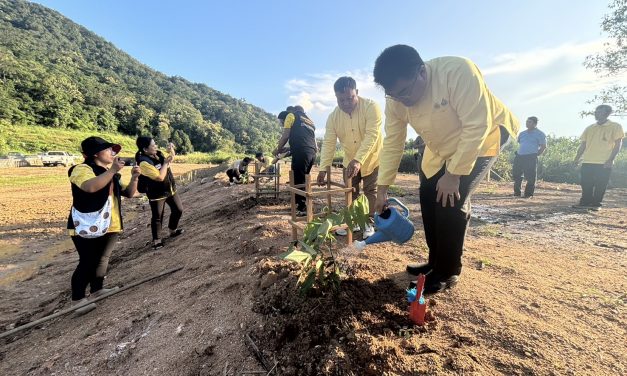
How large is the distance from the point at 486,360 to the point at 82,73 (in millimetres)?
101357

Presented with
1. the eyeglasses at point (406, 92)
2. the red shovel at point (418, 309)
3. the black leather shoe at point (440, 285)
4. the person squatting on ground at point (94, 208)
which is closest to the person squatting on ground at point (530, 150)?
the black leather shoe at point (440, 285)

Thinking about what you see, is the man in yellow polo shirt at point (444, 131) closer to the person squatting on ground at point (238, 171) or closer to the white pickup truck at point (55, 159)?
the person squatting on ground at point (238, 171)

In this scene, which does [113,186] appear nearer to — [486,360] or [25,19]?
[486,360]

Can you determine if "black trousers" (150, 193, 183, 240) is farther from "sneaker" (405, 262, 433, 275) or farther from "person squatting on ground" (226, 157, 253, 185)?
"person squatting on ground" (226, 157, 253, 185)

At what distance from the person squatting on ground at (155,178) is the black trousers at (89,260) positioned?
1.27m

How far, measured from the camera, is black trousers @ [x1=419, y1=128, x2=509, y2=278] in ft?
6.55

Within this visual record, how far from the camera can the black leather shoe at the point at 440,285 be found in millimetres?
2141

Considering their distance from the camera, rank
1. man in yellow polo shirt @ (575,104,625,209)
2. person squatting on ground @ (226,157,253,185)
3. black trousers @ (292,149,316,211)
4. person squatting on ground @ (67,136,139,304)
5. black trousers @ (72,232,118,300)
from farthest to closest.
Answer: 1. person squatting on ground @ (226,157,253,185)
2. man in yellow polo shirt @ (575,104,625,209)
3. black trousers @ (292,149,316,211)
4. black trousers @ (72,232,118,300)
5. person squatting on ground @ (67,136,139,304)

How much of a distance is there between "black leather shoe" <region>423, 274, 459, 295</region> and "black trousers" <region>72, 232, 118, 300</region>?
10.2ft

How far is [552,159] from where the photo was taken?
477 inches

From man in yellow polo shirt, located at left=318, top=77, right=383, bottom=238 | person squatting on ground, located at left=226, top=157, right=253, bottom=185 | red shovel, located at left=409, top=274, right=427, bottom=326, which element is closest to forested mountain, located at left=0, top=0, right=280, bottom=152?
person squatting on ground, located at left=226, top=157, right=253, bottom=185

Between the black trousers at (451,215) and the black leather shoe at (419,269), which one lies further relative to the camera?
the black leather shoe at (419,269)

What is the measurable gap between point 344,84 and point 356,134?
23.7 inches

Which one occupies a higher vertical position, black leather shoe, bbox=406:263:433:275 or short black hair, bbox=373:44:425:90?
short black hair, bbox=373:44:425:90
